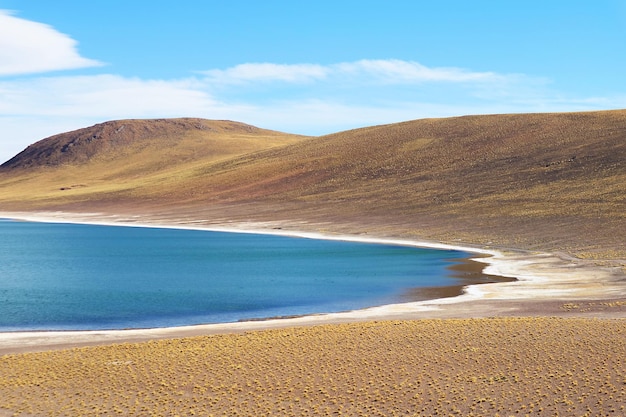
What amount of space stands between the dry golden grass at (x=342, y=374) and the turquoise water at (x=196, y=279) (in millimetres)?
10317

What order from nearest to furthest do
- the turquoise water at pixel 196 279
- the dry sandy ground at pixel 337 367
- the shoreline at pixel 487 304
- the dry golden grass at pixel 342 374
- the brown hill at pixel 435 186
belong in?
1. the dry golden grass at pixel 342 374
2. the dry sandy ground at pixel 337 367
3. the shoreline at pixel 487 304
4. the turquoise water at pixel 196 279
5. the brown hill at pixel 435 186

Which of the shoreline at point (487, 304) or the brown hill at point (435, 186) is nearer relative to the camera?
the shoreline at point (487, 304)

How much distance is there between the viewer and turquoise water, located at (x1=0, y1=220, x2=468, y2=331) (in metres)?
41.9

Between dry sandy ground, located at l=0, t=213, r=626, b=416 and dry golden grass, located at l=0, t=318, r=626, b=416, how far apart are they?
4cm

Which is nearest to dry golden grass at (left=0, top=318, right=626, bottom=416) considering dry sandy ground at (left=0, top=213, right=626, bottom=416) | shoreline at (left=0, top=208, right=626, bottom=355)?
dry sandy ground at (left=0, top=213, right=626, bottom=416)

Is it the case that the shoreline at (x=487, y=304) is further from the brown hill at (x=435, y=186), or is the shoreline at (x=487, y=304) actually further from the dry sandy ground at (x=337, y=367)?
the brown hill at (x=435, y=186)

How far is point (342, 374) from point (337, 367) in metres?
0.86

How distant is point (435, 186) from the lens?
4916 inches

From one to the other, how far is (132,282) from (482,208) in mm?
61148

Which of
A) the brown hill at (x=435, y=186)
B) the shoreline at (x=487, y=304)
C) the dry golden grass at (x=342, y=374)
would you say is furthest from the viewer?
the brown hill at (x=435, y=186)

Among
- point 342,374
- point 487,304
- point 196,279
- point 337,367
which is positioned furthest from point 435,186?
point 342,374

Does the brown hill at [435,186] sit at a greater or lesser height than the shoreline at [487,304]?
greater

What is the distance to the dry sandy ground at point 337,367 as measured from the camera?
22688 millimetres

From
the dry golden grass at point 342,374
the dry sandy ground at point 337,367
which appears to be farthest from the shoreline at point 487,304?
the dry golden grass at point 342,374
